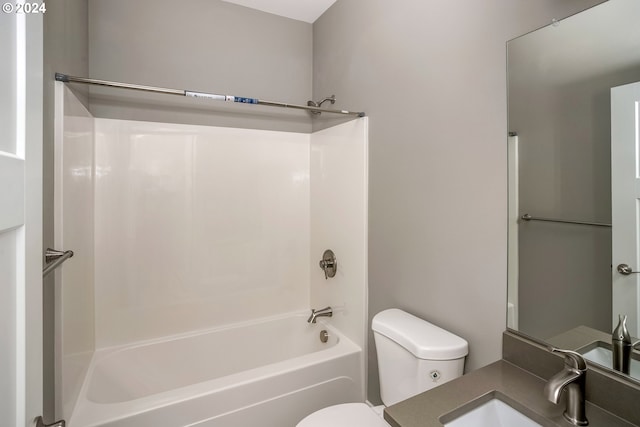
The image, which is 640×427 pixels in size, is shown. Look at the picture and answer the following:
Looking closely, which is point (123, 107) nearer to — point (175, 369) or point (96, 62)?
point (96, 62)

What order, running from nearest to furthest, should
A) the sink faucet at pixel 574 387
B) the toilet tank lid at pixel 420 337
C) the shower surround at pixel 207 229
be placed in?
the sink faucet at pixel 574 387, the toilet tank lid at pixel 420 337, the shower surround at pixel 207 229

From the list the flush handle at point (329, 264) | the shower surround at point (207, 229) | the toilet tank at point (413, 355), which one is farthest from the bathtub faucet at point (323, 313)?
the toilet tank at point (413, 355)

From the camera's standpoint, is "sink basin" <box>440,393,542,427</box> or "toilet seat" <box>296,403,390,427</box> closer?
"sink basin" <box>440,393,542,427</box>

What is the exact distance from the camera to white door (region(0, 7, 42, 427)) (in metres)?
0.51

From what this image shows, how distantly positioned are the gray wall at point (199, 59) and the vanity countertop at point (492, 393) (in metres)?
1.95

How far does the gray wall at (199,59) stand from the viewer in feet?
6.12

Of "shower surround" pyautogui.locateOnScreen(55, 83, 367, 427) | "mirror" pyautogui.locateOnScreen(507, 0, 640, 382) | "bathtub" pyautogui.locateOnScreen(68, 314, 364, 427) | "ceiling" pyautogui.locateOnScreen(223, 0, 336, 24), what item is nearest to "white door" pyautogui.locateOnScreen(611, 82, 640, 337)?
"mirror" pyautogui.locateOnScreen(507, 0, 640, 382)

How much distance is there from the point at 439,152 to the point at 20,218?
137cm

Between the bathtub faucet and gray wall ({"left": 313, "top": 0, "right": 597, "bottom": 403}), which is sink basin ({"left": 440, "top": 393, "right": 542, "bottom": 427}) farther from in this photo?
the bathtub faucet

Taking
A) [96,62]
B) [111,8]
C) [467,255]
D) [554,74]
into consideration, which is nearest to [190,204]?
[96,62]

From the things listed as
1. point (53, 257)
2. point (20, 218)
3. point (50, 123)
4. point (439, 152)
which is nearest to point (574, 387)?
point (439, 152)

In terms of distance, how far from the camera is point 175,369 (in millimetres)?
1979

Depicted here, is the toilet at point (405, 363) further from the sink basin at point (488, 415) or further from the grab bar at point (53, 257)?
the grab bar at point (53, 257)

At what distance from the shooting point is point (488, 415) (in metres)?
0.93
